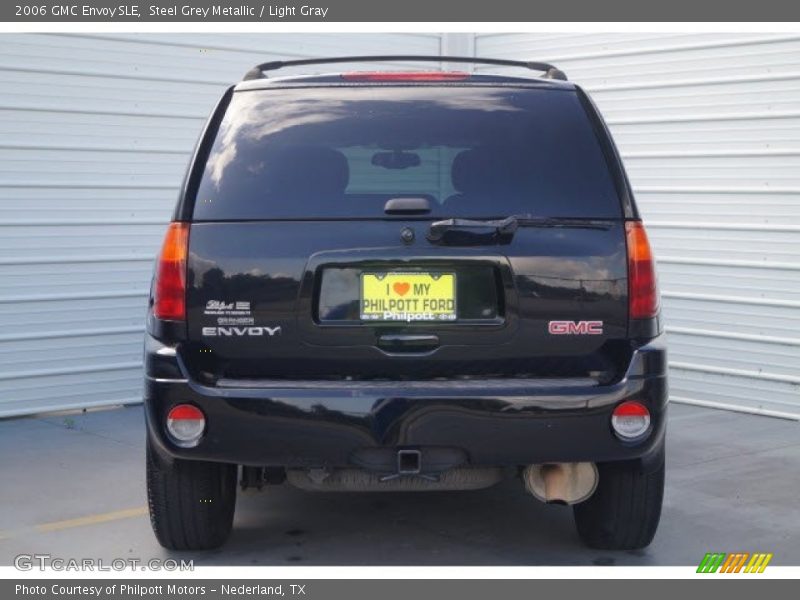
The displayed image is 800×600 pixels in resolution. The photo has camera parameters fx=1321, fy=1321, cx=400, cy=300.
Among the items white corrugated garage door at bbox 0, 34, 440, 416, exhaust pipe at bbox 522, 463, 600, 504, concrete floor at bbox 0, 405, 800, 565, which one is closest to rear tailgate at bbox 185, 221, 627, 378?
exhaust pipe at bbox 522, 463, 600, 504

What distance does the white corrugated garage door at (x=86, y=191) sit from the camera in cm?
862

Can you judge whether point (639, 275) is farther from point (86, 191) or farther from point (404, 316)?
point (86, 191)

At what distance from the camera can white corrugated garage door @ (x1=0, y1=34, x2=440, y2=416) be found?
8617 millimetres

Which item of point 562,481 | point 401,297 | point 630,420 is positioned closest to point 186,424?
point 401,297

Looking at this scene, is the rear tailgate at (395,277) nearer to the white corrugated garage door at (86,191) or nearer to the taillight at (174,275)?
the taillight at (174,275)

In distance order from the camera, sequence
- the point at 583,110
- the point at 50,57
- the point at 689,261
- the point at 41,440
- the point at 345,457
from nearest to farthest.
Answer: the point at 345,457 → the point at 583,110 → the point at 41,440 → the point at 50,57 → the point at 689,261

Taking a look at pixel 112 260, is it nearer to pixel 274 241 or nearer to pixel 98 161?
pixel 98 161

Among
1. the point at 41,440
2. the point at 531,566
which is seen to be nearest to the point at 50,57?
the point at 41,440

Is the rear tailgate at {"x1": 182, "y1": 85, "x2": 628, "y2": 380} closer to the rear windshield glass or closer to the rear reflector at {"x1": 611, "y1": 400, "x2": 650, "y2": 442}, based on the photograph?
the rear windshield glass

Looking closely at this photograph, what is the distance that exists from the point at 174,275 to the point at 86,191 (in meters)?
4.25

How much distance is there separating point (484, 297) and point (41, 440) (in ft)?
13.5

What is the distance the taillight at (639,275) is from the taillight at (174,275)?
1647 millimetres

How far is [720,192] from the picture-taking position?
9.16m

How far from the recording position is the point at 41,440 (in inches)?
316
